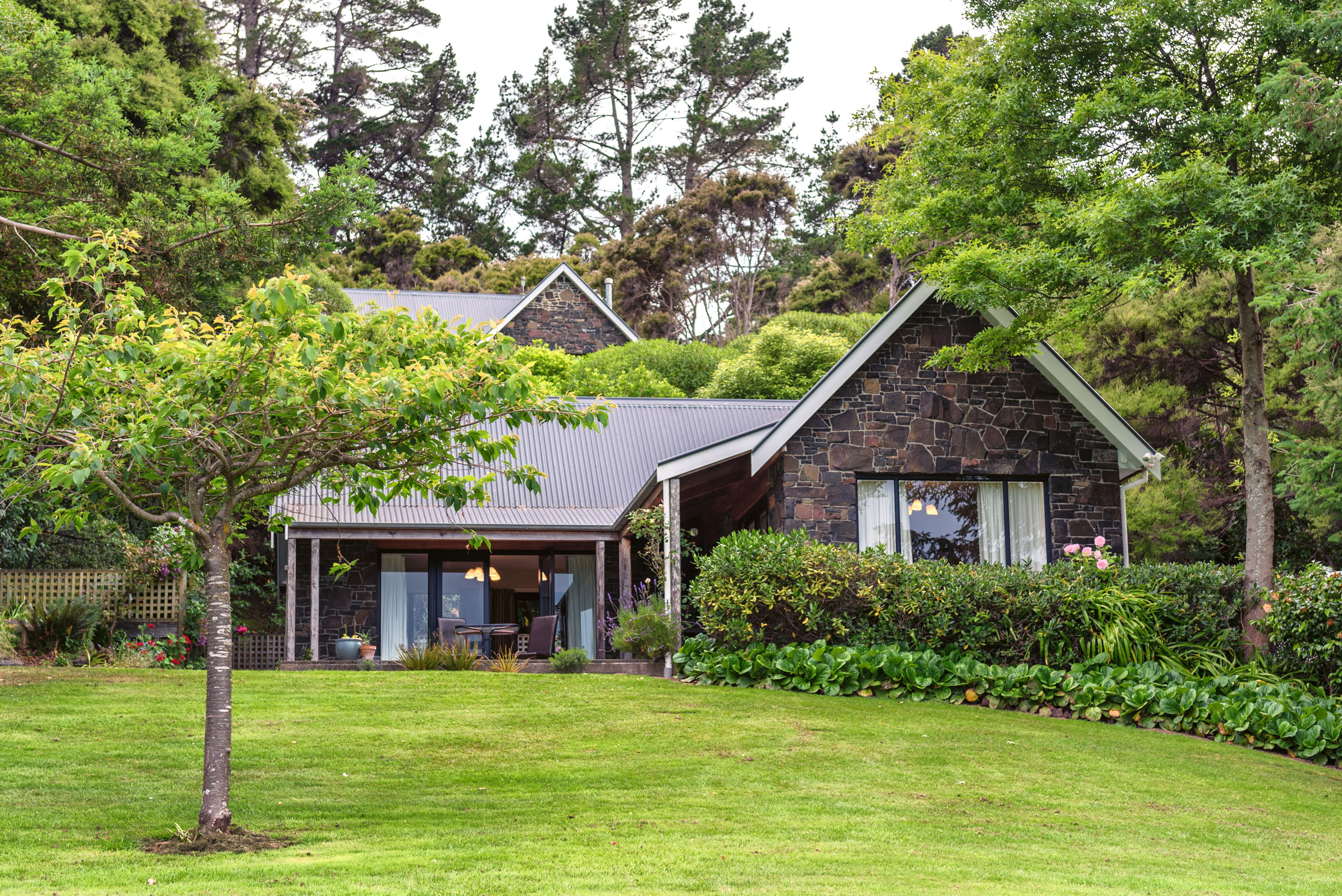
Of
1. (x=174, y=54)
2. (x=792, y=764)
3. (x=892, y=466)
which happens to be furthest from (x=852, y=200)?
(x=792, y=764)

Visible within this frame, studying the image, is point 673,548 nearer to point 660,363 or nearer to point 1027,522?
point 1027,522

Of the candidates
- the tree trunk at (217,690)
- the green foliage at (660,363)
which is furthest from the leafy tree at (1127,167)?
the green foliage at (660,363)

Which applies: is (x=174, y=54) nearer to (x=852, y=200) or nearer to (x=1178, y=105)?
(x=1178, y=105)

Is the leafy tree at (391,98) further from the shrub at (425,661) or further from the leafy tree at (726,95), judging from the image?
the shrub at (425,661)

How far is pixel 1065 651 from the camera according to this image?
12.5m

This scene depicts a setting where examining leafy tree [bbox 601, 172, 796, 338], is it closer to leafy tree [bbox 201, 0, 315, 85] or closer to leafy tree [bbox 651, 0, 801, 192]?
leafy tree [bbox 651, 0, 801, 192]

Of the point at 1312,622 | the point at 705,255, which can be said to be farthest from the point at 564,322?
the point at 1312,622

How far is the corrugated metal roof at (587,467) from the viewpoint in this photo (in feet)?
54.6

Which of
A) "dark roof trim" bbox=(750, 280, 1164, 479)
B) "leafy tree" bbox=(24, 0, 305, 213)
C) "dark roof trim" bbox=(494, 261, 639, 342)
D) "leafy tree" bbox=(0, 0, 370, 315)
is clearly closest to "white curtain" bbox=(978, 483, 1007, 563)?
"dark roof trim" bbox=(750, 280, 1164, 479)

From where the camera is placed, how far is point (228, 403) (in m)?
6.36

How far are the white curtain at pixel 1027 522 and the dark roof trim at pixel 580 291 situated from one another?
1639cm

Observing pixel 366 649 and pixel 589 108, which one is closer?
pixel 366 649

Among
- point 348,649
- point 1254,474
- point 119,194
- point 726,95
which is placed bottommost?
point 348,649

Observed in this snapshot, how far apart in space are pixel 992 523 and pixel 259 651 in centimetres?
1194
